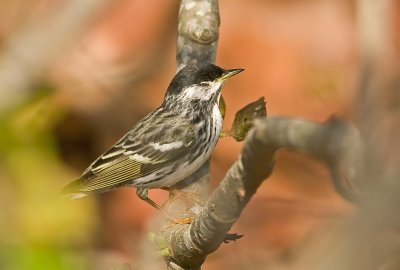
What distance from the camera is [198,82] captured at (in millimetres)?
5445

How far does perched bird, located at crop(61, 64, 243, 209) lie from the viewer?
5.30 metres

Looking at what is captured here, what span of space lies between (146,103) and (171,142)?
280 cm

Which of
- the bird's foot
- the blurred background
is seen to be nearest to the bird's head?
the blurred background

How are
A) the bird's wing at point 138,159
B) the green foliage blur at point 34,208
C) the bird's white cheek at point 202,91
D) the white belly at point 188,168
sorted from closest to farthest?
1. the green foliage blur at point 34,208
2. the white belly at point 188,168
3. the bird's wing at point 138,159
4. the bird's white cheek at point 202,91

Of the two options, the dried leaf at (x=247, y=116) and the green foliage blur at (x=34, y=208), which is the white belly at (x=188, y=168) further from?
the green foliage blur at (x=34, y=208)

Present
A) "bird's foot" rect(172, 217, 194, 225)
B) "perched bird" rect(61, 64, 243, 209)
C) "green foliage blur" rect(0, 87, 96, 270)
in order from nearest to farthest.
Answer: "green foliage blur" rect(0, 87, 96, 270) < "bird's foot" rect(172, 217, 194, 225) < "perched bird" rect(61, 64, 243, 209)

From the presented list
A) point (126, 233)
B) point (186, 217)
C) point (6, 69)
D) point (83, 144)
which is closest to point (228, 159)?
point (126, 233)

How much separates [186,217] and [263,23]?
4719mm

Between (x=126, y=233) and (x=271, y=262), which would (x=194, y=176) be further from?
(x=126, y=233)

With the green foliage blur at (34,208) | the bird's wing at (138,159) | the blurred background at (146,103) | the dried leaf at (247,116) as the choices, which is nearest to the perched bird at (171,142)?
the bird's wing at (138,159)

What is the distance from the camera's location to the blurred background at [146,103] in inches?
118

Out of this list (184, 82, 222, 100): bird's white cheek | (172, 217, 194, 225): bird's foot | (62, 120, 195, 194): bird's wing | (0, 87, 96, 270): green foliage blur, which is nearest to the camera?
(0, 87, 96, 270): green foliage blur

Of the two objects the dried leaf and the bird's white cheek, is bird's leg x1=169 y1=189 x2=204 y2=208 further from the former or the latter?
the dried leaf

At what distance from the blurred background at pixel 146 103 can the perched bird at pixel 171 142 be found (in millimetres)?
342
